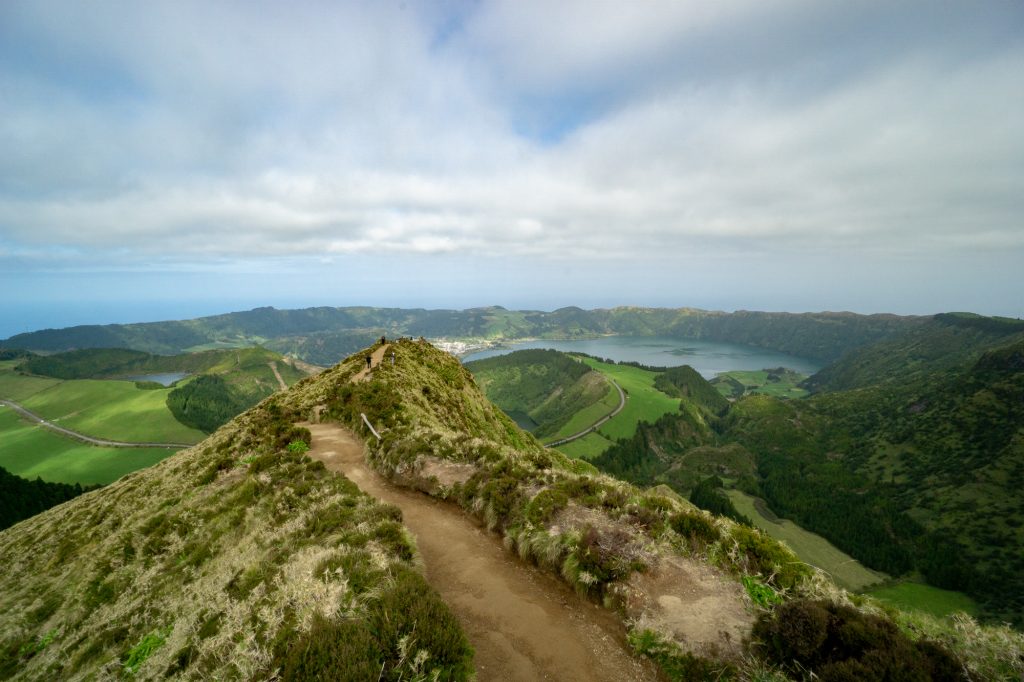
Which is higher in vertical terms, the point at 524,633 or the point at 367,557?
the point at 367,557

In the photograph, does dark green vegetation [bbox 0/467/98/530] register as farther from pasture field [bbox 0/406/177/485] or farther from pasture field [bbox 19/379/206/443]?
pasture field [bbox 19/379/206/443]

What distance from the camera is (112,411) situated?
485 feet

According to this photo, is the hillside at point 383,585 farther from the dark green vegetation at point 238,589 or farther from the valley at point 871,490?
the valley at point 871,490

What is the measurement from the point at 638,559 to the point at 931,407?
267 m

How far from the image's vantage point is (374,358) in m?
43.1

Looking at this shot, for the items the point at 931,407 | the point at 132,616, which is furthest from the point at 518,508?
the point at 931,407

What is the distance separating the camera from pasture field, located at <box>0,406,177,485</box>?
343 ft

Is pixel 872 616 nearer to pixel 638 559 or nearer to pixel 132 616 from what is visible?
pixel 638 559

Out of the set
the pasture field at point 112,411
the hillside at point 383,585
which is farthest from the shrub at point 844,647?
the pasture field at point 112,411

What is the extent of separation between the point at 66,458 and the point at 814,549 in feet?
745

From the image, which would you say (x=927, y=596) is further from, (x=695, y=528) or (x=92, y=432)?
(x=92, y=432)

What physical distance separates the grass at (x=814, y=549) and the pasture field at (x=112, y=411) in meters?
189

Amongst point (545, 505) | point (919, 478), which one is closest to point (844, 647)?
point (545, 505)

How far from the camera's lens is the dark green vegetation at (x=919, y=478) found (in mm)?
117750
